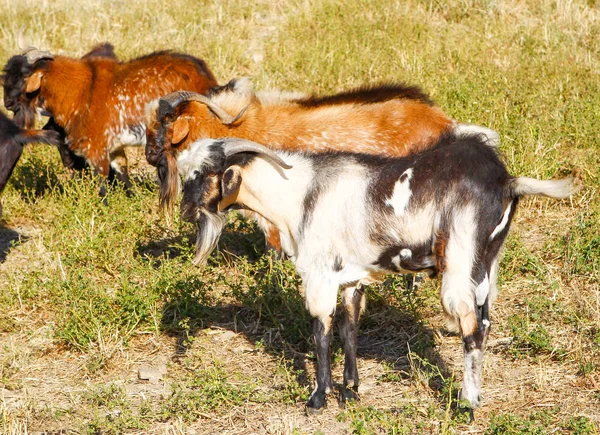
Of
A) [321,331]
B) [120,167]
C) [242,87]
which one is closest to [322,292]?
[321,331]

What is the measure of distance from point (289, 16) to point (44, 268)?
19.8 feet

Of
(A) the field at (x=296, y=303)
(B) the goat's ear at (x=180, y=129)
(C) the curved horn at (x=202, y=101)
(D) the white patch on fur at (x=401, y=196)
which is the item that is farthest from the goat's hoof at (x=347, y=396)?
(B) the goat's ear at (x=180, y=129)

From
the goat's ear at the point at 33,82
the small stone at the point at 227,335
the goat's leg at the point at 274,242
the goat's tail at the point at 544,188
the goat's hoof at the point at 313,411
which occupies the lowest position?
the small stone at the point at 227,335

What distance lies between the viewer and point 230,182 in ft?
17.6

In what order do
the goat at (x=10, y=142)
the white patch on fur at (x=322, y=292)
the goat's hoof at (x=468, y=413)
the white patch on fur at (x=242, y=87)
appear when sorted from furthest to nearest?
the goat at (x=10, y=142) < the white patch on fur at (x=242, y=87) < the white patch on fur at (x=322, y=292) < the goat's hoof at (x=468, y=413)

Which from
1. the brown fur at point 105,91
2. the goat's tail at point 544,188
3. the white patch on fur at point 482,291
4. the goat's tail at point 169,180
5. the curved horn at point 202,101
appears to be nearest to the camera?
the goat's tail at point 544,188

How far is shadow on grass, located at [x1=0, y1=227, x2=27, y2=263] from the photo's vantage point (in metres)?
8.23

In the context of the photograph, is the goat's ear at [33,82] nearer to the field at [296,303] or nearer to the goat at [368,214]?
the field at [296,303]

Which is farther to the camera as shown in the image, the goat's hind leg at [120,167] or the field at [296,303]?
the goat's hind leg at [120,167]

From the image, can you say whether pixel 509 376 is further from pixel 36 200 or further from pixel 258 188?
pixel 36 200

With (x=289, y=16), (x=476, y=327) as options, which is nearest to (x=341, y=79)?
(x=289, y=16)

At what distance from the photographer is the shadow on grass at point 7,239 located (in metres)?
8.23

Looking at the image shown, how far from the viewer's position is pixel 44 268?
732 centimetres

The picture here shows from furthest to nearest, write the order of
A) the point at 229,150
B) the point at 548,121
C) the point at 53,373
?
the point at 548,121, the point at 53,373, the point at 229,150
